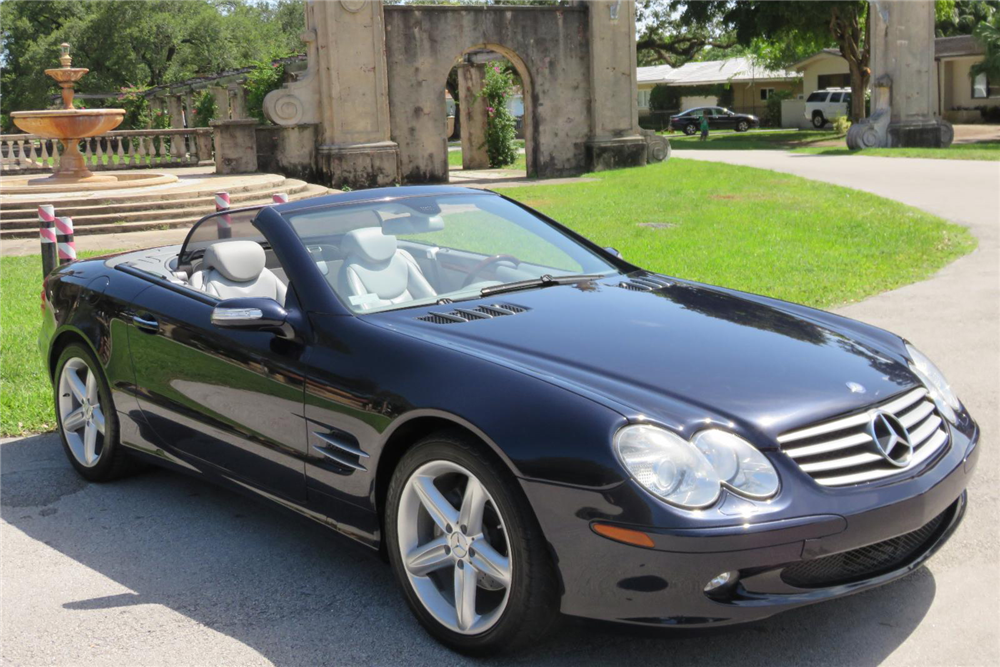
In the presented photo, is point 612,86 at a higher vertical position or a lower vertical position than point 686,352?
higher

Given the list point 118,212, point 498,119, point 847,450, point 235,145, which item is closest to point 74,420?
point 847,450

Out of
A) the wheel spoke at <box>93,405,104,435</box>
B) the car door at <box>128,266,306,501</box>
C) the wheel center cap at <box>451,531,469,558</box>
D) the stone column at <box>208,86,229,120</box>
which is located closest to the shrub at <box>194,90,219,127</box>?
the stone column at <box>208,86,229,120</box>

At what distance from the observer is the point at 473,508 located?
11.3ft

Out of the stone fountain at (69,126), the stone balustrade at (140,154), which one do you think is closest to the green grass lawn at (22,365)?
the stone fountain at (69,126)

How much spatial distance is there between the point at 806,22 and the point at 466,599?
43333 millimetres

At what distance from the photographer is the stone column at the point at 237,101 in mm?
40934

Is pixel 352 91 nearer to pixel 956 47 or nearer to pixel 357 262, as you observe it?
pixel 357 262

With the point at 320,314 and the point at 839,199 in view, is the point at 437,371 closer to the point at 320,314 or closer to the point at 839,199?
the point at 320,314

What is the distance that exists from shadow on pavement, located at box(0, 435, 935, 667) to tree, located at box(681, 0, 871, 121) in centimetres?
4094

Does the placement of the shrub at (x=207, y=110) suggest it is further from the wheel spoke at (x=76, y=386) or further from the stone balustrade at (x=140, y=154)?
the wheel spoke at (x=76, y=386)

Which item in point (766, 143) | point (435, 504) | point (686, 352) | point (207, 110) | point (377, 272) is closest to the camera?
point (435, 504)

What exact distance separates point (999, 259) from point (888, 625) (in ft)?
30.1

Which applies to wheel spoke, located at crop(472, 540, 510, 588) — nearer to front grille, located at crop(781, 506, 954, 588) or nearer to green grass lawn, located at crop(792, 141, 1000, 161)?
front grille, located at crop(781, 506, 954, 588)

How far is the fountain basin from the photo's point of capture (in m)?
19.9
